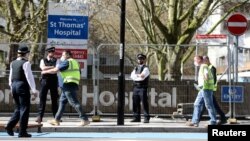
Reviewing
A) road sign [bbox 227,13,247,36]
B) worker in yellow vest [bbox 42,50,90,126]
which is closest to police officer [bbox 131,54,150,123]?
worker in yellow vest [bbox 42,50,90,126]

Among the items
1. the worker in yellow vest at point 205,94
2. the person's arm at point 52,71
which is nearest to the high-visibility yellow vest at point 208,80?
the worker in yellow vest at point 205,94

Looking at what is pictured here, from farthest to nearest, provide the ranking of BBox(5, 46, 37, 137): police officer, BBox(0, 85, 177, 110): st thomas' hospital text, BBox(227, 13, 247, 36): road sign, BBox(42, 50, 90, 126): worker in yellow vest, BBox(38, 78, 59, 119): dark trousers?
BBox(0, 85, 177, 110): st thomas' hospital text
BBox(227, 13, 247, 36): road sign
BBox(38, 78, 59, 119): dark trousers
BBox(42, 50, 90, 126): worker in yellow vest
BBox(5, 46, 37, 137): police officer

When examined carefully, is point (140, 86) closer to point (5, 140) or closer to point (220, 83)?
point (220, 83)

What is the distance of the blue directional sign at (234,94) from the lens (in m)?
16.0

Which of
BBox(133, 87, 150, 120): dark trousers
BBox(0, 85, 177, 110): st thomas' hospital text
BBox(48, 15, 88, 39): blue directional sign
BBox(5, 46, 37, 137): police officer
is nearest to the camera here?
BBox(5, 46, 37, 137): police officer

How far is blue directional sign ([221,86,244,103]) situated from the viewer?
52.4 feet

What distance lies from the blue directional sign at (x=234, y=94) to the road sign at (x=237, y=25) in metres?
1.71

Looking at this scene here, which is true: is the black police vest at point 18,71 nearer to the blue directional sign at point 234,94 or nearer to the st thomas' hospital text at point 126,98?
the st thomas' hospital text at point 126,98

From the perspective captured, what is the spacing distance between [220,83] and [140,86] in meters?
3.26

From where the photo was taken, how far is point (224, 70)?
17.4 metres

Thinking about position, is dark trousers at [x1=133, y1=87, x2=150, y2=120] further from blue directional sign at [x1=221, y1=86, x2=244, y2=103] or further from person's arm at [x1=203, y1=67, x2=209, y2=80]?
blue directional sign at [x1=221, y1=86, x2=244, y2=103]

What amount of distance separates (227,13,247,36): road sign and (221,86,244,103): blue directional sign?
5.62ft

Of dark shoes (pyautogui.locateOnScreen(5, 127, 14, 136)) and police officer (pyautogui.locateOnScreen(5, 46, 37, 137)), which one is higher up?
police officer (pyautogui.locateOnScreen(5, 46, 37, 137))

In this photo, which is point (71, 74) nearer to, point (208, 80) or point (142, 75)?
point (142, 75)
